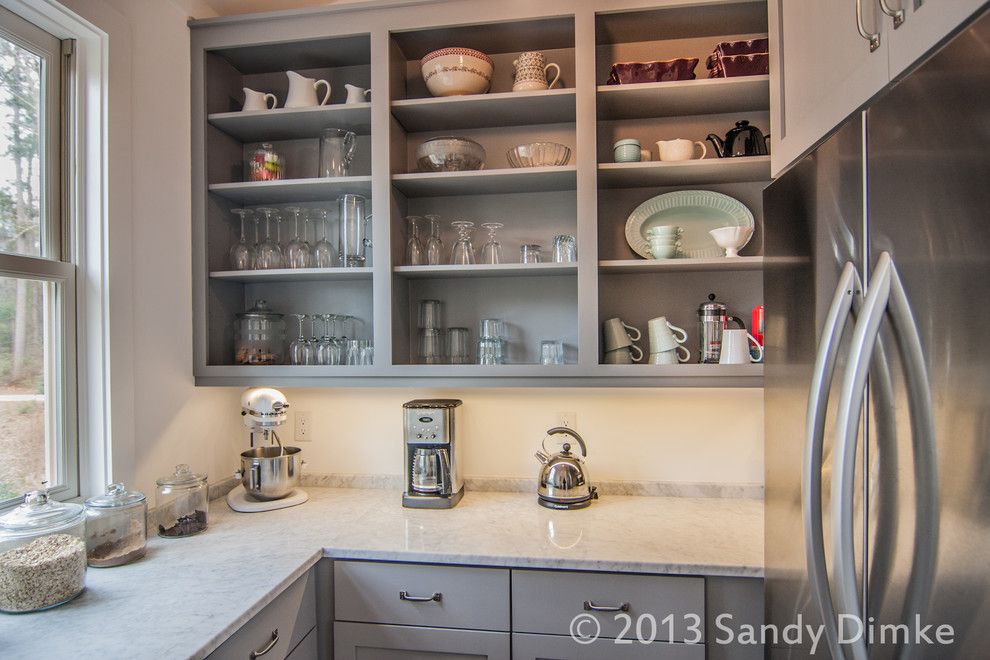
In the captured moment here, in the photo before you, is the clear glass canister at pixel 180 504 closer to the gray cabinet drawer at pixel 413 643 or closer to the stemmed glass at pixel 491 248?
the gray cabinet drawer at pixel 413 643

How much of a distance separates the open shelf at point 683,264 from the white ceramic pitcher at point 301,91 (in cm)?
113

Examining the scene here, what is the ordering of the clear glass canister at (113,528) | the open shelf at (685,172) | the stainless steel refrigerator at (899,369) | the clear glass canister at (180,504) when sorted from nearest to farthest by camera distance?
the stainless steel refrigerator at (899,369) < the clear glass canister at (113,528) < the clear glass canister at (180,504) < the open shelf at (685,172)

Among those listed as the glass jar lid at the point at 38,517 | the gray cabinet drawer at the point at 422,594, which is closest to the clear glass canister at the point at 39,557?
the glass jar lid at the point at 38,517

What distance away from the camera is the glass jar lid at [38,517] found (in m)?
1.18

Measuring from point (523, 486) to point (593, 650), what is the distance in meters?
0.69

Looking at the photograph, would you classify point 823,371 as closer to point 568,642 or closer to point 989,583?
point 989,583

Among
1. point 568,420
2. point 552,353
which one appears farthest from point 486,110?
point 568,420

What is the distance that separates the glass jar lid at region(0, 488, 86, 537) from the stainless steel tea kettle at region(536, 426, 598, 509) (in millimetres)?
1262

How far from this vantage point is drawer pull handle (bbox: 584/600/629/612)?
4.69 feet

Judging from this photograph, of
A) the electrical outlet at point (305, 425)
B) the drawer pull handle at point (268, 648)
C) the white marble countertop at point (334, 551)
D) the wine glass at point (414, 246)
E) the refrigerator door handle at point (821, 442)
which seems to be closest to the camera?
the refrigerator door handle at point (821, 442)

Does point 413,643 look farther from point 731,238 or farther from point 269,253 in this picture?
point 731,238

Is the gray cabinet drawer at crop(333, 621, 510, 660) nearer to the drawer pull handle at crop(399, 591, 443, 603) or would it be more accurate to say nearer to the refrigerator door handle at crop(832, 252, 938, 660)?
the drawer pull handle at crop(399, 591, 443, 603)

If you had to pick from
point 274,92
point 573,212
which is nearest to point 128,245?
point 274,92

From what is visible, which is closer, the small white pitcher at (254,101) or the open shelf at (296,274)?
the open shelf at (296,274)
